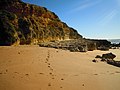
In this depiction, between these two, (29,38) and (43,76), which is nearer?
(43,76)

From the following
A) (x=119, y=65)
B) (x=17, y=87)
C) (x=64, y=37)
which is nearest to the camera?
(x=17, y=87)

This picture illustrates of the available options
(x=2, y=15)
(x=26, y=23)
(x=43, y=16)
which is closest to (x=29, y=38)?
(x=26, y=23)

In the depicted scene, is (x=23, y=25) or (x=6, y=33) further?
(x=23, y=25)

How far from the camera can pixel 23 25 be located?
23844 millimetres

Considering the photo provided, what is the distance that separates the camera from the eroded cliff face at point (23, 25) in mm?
19319

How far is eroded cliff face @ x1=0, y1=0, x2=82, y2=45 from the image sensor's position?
1932cm

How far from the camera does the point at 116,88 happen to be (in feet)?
20.1

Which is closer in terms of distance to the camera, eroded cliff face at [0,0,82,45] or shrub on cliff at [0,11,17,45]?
shrub on cliff at [0,11,17,45]

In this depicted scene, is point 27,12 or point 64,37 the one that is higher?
point 27,12

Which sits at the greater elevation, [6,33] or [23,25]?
[23,25]

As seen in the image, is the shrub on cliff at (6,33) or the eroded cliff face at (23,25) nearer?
the shrub on cliff at (6,33)

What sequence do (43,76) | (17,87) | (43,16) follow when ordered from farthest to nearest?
(43,16), (43,76), (17,87)

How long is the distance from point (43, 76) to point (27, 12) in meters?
28.0

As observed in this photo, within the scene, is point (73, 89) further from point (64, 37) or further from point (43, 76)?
point (64, 37)
